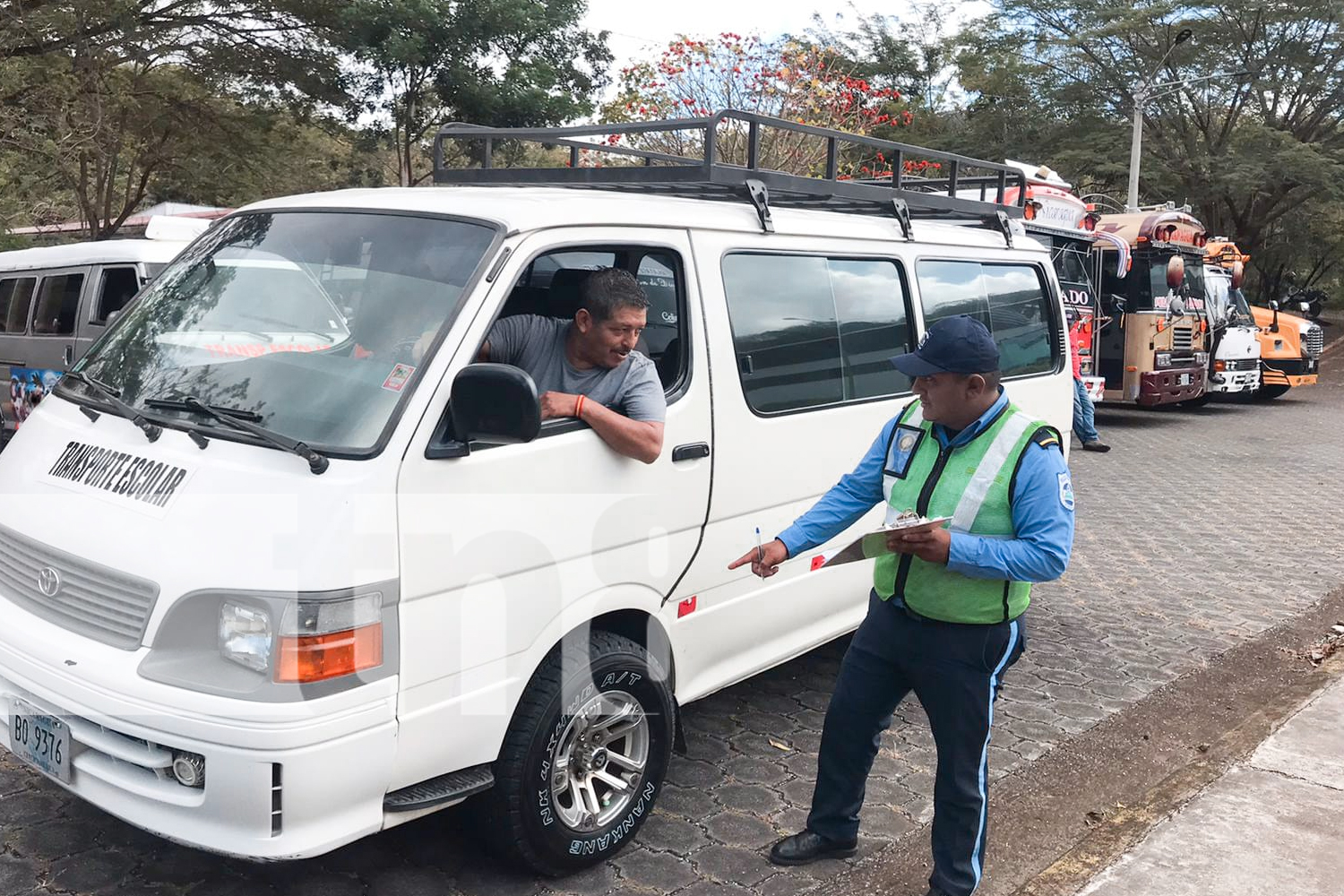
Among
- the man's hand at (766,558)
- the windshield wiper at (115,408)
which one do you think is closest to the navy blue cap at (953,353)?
the man's hand at (766,558)

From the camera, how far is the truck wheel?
3.12 m

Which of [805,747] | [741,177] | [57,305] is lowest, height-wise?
[805,747]

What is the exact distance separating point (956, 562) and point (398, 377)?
1.57 metres

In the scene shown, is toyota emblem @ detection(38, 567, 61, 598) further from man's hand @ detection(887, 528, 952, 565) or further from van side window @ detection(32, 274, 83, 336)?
van side window @ detection(32, 274, 83, 336)

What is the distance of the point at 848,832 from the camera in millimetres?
3561

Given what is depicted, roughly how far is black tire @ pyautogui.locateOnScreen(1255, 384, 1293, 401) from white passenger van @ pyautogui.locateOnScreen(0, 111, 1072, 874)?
20.1 metres

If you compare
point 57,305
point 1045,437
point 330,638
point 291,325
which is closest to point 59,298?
point 57,305

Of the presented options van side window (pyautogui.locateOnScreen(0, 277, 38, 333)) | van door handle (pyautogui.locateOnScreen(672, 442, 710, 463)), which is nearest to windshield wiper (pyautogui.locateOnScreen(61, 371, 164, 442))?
van door handle (pyautogui.locateOnScreen(672, 442, 710, 463))

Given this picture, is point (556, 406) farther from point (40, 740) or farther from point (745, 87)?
point (745, 87)

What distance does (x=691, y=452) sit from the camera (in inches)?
145

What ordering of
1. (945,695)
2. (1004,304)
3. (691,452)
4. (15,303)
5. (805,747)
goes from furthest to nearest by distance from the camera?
(15,303)
(1004,304)
(805,747)
(691,452)
(945,695)

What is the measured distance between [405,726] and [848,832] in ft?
5.09

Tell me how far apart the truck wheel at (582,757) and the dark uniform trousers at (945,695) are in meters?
0.63

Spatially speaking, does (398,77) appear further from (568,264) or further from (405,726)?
(405,726)
